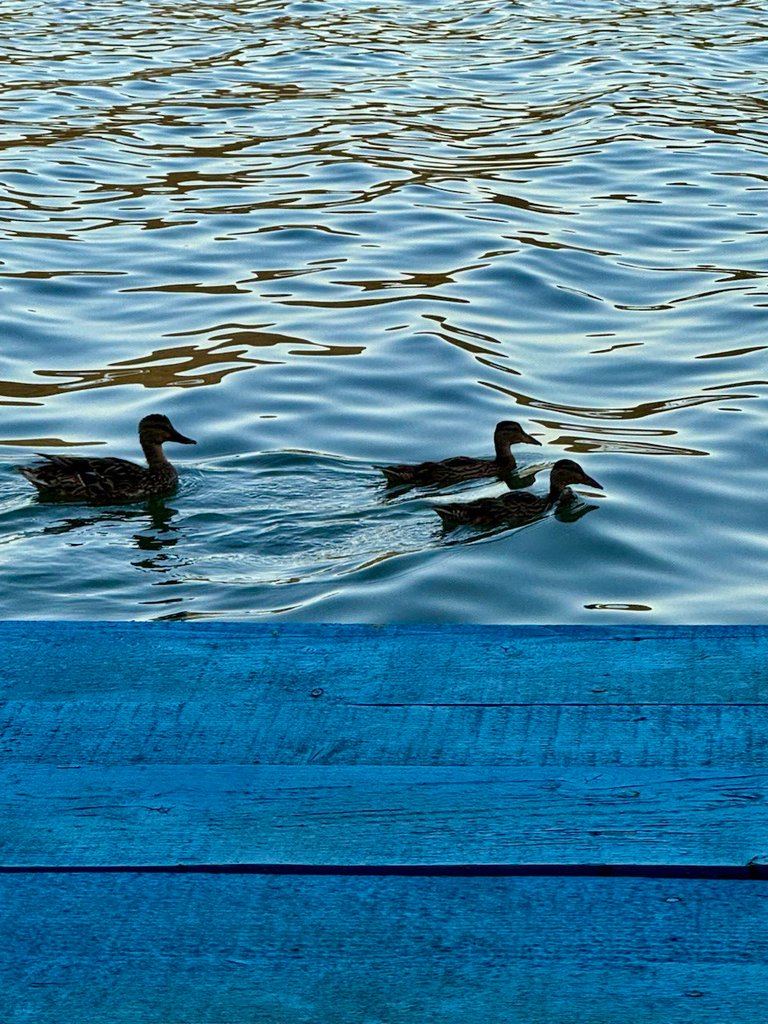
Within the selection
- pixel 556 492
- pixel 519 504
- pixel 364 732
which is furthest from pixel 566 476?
pixel 364 732

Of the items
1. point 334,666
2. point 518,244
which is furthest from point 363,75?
point 334,666

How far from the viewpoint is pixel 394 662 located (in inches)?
142

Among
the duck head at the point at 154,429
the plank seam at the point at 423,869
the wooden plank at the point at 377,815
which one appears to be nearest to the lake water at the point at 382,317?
the duck head at the point at 154,429

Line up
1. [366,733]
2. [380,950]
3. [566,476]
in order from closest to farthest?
[380,950]
[366,733]
[566,476]

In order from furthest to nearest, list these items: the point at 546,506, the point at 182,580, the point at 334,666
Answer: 1. the point at 546,506
2. the point at 182,580
3. the point at 334,666

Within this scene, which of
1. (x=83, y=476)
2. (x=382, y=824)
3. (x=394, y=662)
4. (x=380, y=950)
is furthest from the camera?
(x=83, y=476)

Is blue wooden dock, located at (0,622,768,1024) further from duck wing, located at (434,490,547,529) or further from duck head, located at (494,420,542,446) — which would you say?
duck head, located at (494,420,542,446)

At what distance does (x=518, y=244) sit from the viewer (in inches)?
506

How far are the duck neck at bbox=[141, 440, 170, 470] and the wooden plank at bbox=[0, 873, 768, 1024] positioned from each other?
532 centimetres

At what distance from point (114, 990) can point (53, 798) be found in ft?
1.93

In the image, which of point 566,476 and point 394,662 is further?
point 566,476

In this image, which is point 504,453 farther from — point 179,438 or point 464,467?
point 179,438

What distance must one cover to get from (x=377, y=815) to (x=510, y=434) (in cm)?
549

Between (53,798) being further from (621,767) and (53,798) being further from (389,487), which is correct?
(389,487)
